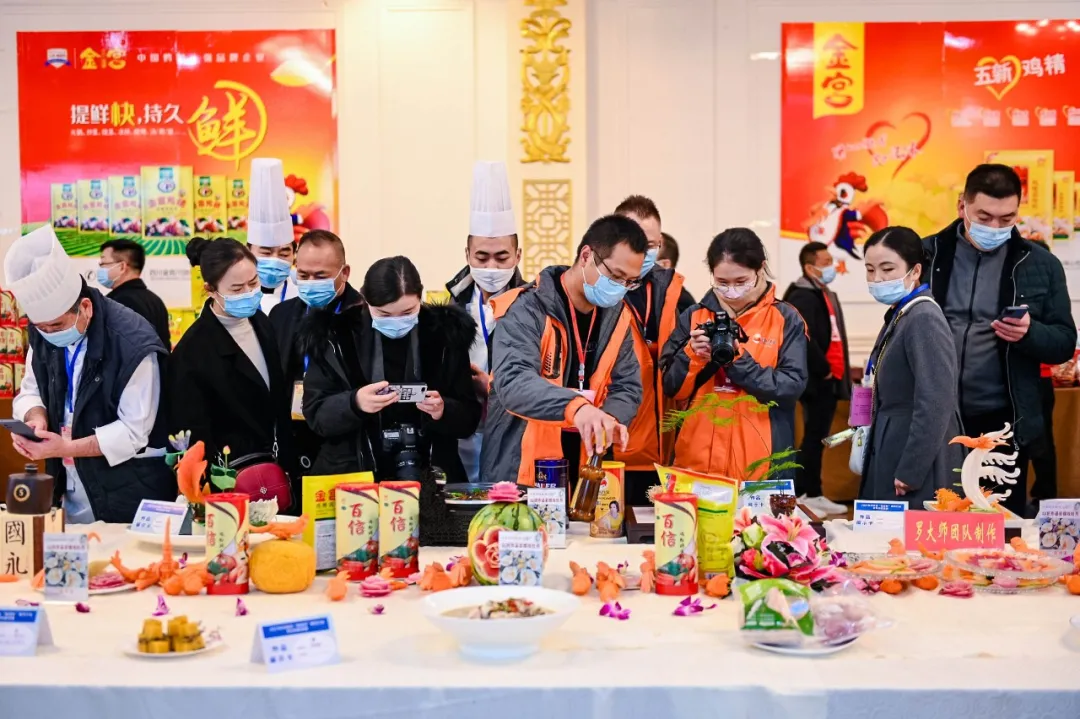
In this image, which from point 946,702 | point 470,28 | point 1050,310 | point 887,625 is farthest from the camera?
A: point 470,28

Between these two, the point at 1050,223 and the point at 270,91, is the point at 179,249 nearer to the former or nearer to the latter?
the point at 270,91

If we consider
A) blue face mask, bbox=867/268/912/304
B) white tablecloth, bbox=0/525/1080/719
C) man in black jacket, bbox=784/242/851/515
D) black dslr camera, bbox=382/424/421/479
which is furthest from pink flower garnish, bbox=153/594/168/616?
man in black jacket, bbox=784/242/851/515

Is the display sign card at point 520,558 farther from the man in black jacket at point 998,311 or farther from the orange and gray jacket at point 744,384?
the man in black jacket at point 998,311

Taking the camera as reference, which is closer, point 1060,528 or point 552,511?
point 1060,528

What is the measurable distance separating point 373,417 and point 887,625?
165 cm

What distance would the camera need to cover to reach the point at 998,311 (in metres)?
3.84

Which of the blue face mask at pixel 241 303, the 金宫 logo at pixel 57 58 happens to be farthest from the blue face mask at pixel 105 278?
the blue face mask at pixel 241 303

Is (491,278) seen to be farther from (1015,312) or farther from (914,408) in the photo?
(1015,312)

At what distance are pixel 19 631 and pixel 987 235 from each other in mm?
3115

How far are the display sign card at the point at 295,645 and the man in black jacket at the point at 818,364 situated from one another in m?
4.24

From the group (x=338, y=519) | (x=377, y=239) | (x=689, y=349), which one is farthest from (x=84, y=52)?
(x=338, y=519)

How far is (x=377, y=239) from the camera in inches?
249

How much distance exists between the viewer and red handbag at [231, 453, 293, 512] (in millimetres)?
2887

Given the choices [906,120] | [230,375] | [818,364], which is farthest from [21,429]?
[906,120]
